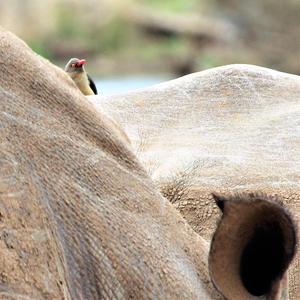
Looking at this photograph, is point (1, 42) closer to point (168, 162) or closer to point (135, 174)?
point (135, 174)

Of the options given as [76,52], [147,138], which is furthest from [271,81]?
[76,52]

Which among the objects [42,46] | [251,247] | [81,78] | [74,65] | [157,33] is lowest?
[157,33]

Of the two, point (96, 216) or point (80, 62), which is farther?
point (80, 62)

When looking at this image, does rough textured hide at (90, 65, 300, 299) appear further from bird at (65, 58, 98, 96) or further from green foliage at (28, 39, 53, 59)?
green foliage at (28, 39, 53, 59)

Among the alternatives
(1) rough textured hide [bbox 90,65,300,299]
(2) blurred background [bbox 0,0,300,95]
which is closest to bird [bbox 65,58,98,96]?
(1) rough textured hide [bbox 90,65,300,299]

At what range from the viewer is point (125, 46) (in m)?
18.5

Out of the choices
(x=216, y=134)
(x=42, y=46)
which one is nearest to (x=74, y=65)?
(x=216, y=134)

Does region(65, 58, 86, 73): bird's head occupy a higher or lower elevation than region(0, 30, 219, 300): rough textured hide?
lower

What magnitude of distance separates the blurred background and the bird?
11647mm

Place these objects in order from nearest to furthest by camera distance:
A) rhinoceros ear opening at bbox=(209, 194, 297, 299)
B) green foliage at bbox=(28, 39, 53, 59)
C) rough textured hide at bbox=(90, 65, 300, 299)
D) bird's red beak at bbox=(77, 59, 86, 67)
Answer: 1. rhinoceros ear opening at bbox=(209, 194, 297, 299)
2. rough textured hide at bbox=(90, 65, 300, 299)
3. bird's red beak at bbox=(77, 59, 86, 67)
4. green foliage at bbox=(28, 39, 53, 59)

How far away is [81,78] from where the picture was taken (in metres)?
3.06

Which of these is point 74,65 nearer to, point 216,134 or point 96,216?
point 216,134

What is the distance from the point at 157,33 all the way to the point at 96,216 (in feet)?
57.0

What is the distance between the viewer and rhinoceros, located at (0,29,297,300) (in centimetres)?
133
